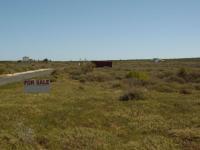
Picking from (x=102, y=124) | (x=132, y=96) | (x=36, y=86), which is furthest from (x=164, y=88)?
(x=102, y=124)

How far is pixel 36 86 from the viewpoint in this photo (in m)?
21.3

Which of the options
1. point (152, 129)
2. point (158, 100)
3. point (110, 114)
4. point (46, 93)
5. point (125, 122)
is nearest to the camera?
point (152, 129)

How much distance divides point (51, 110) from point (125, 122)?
145 inches

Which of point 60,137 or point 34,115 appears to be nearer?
point 60,137

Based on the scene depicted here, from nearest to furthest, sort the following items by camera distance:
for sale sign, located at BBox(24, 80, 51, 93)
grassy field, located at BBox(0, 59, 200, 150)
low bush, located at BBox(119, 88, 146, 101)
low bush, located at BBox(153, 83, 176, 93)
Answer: grassy field, located at BBox(0, 59, 200, 150)
low bush, located at BBox(119, 88, 146, 101)
for sale sign, located at BBox(24, 80, 51, 93)
low bush, located at BBox(153, 83, 176, 93)

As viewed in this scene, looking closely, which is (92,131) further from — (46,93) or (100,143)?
(46,93)

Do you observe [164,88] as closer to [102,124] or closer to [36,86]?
[36,86]

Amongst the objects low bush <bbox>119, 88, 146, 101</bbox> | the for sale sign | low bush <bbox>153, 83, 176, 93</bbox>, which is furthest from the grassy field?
low bush <bbox>153, 83, 176, 93</bbox>

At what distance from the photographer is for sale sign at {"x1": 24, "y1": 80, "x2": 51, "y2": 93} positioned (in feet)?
69.2

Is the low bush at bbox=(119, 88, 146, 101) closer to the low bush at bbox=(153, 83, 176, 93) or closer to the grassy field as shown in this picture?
the grassy field

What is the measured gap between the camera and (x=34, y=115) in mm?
14742

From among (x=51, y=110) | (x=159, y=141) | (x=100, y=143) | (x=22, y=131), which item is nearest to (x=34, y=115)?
(x=51, y=110)

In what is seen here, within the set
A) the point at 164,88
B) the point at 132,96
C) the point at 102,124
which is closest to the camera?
the point at 102,124

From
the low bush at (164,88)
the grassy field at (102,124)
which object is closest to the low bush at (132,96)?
the grassy field at (102,124)
